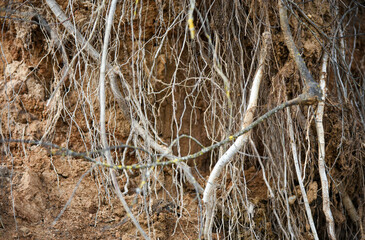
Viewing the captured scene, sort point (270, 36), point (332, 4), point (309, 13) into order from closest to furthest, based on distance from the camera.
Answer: point (270, 36)
point (309, 13)
point (332, 4)

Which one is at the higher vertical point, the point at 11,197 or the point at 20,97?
the point at 20,97

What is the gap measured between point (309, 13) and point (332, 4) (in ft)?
0.87

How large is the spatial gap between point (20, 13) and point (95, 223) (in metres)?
1.28

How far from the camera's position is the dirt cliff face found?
7.14ft

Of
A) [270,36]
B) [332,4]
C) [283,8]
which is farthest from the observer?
[332,4]

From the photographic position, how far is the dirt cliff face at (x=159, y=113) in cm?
218

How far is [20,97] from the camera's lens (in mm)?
2316

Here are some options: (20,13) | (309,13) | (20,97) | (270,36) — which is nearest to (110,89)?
(20,97)

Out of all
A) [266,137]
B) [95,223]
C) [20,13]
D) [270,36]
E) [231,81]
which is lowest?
[95,223]

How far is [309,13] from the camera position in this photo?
7.55 ft

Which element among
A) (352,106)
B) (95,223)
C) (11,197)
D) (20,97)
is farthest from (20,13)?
(352,106)

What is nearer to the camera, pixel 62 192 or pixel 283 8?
pixel 283 8

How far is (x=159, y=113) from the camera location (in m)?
2.36

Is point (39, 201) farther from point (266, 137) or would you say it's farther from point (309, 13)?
point (309, 13)
